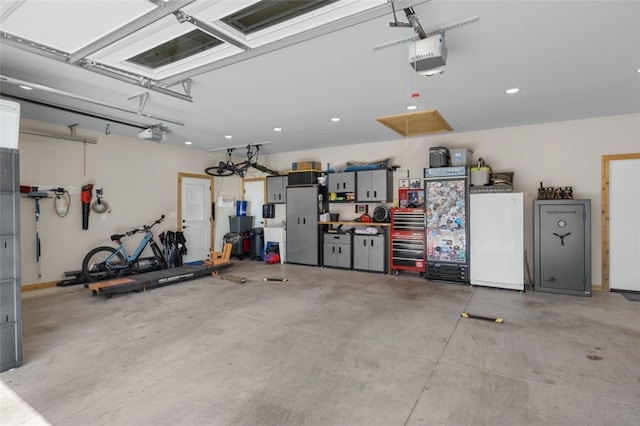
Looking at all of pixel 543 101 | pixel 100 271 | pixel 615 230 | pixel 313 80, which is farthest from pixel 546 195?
pixel 100 271

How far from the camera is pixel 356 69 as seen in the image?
3312 millimetres

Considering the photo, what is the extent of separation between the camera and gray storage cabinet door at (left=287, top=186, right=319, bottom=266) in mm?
7312

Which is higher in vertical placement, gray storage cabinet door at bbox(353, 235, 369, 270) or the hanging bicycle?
the hanging bicycle

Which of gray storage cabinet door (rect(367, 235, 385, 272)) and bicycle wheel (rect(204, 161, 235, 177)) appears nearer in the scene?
gray storage cabinet door (rect(367, 235, 385, 272))

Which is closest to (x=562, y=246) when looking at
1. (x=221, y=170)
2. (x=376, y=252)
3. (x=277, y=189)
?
(x=376, y=252)

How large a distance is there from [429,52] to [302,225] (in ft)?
17.6

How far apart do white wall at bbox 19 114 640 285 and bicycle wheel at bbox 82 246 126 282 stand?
Answer: 0.73ft

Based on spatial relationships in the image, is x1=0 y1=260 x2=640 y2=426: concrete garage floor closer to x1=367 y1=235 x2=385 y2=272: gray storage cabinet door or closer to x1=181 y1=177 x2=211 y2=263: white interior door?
x1=367 y1=235 x2=385 y2=272: gray storage cabinet door

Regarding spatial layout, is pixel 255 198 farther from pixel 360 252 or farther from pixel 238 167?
pixel 360 252

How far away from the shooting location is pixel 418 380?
2.49m

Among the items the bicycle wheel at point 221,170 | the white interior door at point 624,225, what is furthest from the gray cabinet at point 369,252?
the white interior door at point 624,225

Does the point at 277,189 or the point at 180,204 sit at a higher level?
the point at 277,189

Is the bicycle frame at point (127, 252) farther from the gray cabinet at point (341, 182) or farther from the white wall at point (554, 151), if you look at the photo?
the white wall at point (554, 151)

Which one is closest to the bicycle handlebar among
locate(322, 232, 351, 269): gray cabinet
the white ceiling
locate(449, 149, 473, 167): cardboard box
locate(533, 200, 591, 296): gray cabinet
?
the white ceiling
